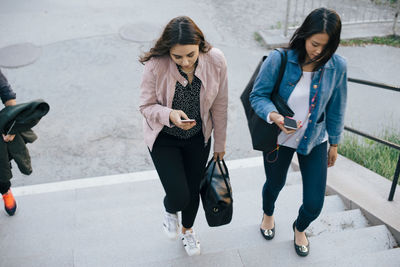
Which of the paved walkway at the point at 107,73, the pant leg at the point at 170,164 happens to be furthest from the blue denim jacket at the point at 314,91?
the paved walkway at the point at 107,73

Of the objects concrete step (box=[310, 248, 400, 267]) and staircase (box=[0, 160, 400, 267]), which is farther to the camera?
staircase (box=[0, 160, 400, 267])

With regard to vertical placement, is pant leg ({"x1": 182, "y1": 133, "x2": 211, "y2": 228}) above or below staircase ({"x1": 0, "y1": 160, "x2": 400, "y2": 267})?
above

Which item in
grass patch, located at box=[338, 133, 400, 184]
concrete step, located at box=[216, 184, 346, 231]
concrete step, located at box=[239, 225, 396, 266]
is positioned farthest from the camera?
grass patch, located at box=[338, 133, 400, 184]

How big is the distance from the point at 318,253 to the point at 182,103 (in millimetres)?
1686

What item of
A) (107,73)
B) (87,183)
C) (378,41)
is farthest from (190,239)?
(378,41)

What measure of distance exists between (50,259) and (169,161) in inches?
53.6

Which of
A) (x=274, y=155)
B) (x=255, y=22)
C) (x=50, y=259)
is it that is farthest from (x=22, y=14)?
(x=274, y=155)

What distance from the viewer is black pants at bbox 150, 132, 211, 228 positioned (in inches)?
105

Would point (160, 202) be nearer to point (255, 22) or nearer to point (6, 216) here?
point (6, 216)

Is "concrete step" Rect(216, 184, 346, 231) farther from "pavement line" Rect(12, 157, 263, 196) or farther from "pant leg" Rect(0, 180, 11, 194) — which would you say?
"pant leg" Rect(0, 180, 11, 194)

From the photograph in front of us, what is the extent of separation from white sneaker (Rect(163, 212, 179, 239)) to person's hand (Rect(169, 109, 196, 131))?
0.96 meters

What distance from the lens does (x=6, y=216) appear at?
386cm

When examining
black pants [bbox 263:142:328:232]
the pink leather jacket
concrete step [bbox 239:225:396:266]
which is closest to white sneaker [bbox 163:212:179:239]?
concrete step [bbox 239:225:396:266]

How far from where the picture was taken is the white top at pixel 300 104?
2.53m
